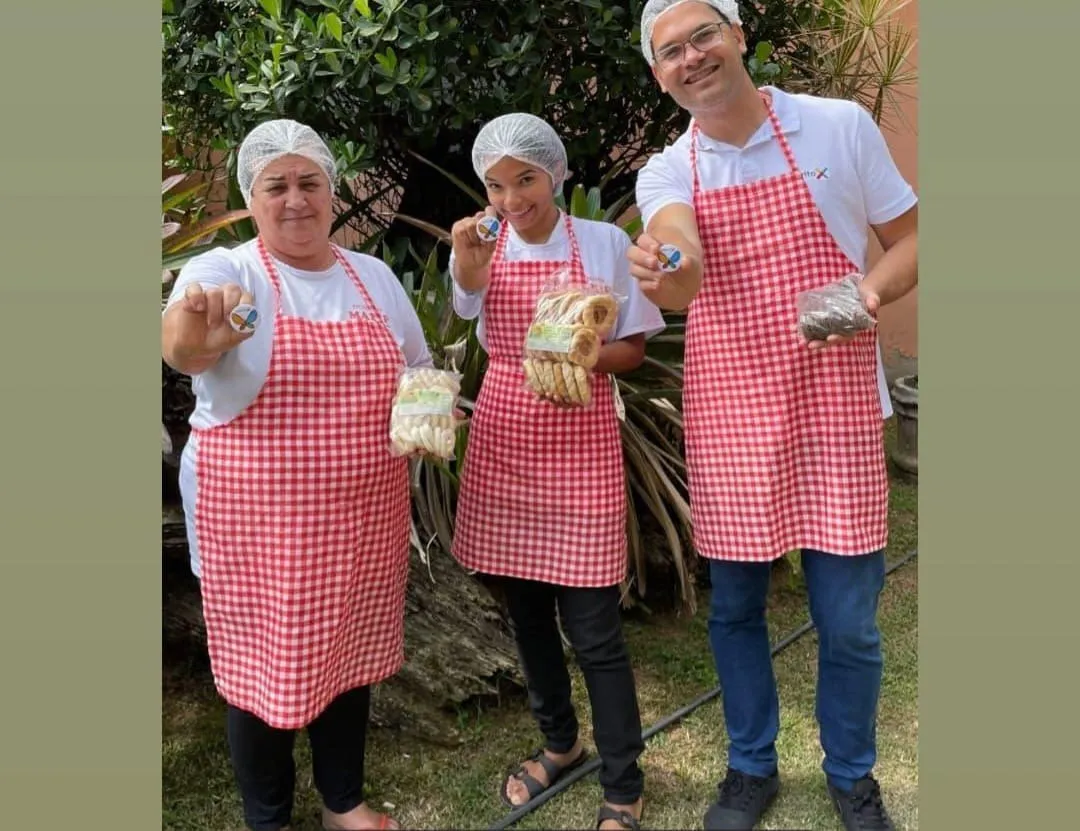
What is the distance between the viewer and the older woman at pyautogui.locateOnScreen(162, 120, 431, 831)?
214 centimetres

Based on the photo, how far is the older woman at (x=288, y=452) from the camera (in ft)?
7.02

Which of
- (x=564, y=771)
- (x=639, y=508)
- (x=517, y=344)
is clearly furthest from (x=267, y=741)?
(x=639, y=508)

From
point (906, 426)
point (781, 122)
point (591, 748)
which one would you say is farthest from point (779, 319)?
point (906, 426)

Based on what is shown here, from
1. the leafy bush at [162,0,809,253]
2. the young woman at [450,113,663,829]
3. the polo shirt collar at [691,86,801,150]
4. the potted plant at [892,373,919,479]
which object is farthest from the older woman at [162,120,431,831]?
the potted plant at [892,373,919,479]

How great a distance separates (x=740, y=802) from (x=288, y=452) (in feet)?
5.31

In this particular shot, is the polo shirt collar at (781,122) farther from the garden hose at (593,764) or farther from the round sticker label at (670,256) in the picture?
the garden hose at (593,764)

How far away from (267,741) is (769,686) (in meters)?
1.39

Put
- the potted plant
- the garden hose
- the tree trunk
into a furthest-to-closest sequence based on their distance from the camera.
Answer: the potted plant, the tree trunk, the garden hose

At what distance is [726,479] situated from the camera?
244 centimetres

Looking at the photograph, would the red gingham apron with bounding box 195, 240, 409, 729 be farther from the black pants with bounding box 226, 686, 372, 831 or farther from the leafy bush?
the leafy bush

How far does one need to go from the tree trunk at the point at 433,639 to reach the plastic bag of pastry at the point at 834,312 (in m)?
1.72

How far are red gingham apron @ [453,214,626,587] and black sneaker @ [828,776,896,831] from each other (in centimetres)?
89

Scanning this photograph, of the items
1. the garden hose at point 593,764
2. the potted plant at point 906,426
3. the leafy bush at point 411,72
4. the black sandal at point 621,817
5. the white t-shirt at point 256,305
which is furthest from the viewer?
the potted plant at point 906,426

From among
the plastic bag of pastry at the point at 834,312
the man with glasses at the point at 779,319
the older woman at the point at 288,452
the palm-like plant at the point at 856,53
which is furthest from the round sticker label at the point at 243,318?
the palm-like plant at the point at 856,53
